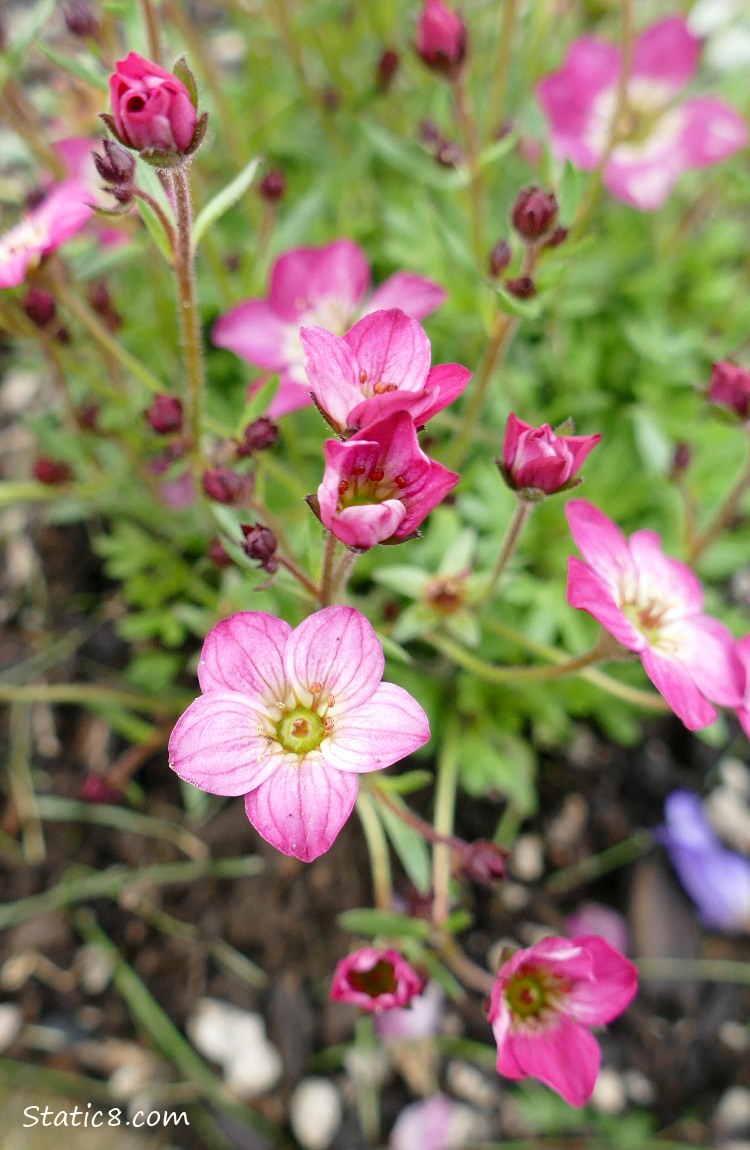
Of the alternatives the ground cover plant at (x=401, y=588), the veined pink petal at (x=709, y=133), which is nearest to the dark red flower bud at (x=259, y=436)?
the ground cover plant at (x=401, y=588)

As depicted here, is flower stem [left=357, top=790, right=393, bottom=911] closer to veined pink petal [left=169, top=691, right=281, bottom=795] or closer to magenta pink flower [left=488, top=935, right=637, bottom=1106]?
magenta pink flower [left=488, top=935, right=637, bottom=1106]

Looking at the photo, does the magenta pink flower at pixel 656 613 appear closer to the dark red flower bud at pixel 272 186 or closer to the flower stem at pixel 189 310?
the flower stem at pixel 189 310

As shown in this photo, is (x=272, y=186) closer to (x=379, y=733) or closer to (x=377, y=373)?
(x=377, y=373)

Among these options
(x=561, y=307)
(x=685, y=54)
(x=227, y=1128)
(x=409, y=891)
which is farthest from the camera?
(x=685, y=54)

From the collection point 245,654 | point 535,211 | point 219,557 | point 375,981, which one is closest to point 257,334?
point 219,557

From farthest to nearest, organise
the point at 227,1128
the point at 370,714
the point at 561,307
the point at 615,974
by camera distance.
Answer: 1. the point at 561,307
2. the point at 227,1128
3. the point at 615,974
4. the point at 370,714

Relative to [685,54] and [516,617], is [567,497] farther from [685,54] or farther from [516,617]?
[685,54]

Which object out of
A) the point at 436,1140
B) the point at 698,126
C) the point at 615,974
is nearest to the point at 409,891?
the point at 615,974
